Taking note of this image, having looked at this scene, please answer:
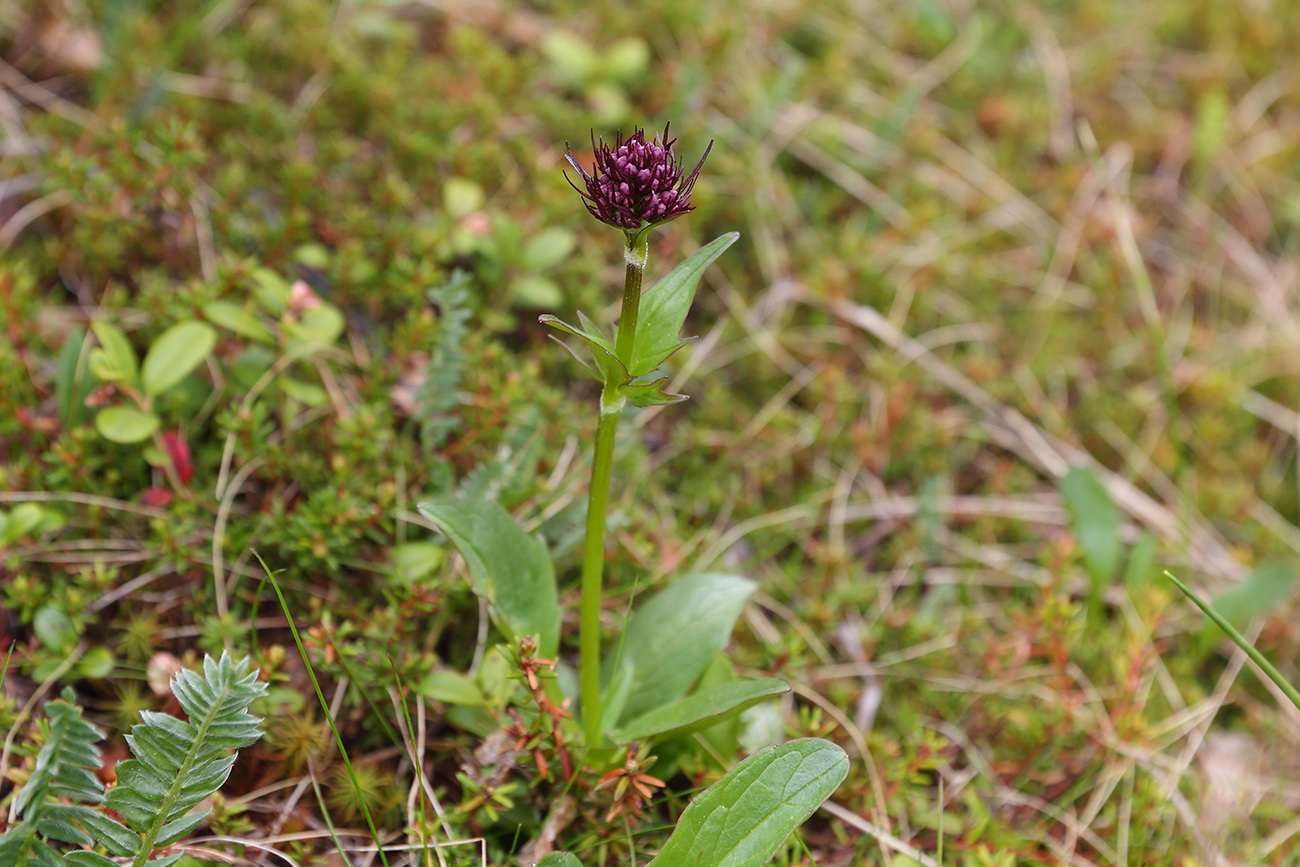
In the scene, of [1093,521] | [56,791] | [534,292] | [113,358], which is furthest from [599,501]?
[1093,521]

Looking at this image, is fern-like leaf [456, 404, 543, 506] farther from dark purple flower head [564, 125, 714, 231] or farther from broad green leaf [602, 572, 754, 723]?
dark purple flower head [564, 125, 714, 231]

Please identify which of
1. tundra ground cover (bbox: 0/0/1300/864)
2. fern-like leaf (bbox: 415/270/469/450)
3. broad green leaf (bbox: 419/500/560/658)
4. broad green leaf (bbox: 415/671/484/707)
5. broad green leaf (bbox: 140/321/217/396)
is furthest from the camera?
fern-like leaf (bbox: 415/270/469/450)

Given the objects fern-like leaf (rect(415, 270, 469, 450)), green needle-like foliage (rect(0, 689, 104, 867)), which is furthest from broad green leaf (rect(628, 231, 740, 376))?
green needle-like foliage (rect(0, 689, 104, 867))

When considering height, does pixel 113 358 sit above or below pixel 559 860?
above

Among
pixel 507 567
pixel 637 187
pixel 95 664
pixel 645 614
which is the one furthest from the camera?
pixel 645 614

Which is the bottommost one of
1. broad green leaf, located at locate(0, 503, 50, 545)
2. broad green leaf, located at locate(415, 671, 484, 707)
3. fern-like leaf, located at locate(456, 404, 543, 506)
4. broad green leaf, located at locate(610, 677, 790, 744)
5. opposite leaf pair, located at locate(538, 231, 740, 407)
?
broad green leaf, located at locate(415, 671, 484, 707)

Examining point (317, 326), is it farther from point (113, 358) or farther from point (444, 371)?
point (113, 358)

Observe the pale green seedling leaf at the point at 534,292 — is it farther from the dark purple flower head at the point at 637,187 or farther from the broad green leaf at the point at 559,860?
the broad green leaf at the point at 559,860
